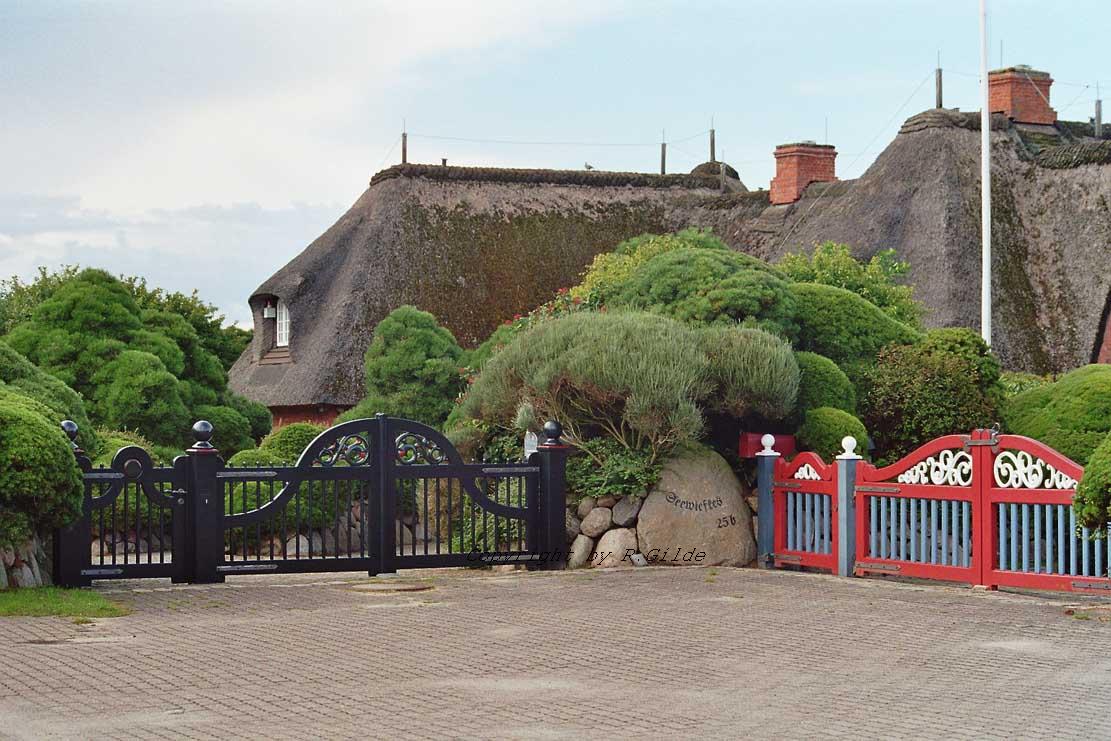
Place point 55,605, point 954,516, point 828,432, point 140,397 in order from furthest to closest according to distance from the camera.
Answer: point 140,397 → point 828,432 → point 954,516 → point 55,605

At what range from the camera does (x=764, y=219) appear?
125ft

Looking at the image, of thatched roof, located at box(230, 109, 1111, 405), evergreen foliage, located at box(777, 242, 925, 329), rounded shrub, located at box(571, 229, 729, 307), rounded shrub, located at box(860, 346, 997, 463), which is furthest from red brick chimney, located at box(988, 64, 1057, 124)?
rounded shrub, located at box(860, 346, 997, 463)

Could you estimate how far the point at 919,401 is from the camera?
19.0 metres

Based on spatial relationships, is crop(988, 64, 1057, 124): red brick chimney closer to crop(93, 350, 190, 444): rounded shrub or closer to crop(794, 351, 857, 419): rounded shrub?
crop(794, 351, 857, 419): rounded shrub

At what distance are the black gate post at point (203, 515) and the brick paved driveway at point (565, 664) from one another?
2.16 feet

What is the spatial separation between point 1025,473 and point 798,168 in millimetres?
24976

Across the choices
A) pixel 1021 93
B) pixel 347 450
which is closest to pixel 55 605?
pixel 347 450

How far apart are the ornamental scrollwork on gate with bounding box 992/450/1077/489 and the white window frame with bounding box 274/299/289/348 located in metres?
24.9

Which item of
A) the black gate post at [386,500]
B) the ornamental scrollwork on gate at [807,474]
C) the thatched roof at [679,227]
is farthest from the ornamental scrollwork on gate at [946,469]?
the thatched roof at [679,227]

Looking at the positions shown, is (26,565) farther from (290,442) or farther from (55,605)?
(290,442)

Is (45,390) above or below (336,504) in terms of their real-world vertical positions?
above

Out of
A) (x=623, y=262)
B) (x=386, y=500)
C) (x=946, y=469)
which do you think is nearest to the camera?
(x=946, y=469)

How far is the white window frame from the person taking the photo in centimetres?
3731

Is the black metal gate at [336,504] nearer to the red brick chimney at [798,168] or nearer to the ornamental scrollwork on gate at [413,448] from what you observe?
the ornamental scrollwork on gate at [413,448]
